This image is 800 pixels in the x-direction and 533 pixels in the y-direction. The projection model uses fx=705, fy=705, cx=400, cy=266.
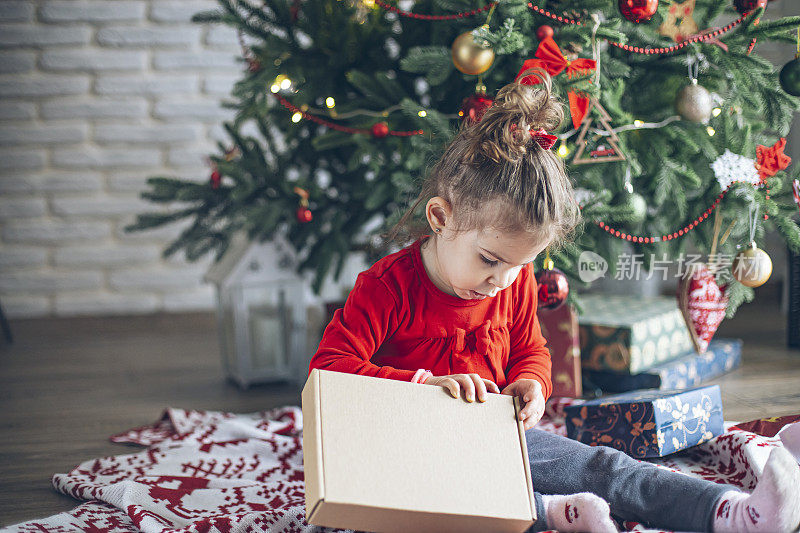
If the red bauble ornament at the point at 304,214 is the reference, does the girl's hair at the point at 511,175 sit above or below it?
above

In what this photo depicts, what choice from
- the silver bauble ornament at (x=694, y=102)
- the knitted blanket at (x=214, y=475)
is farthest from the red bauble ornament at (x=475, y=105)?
the knitted blanket at (x=214, y=475)

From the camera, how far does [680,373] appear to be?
1.61 metres

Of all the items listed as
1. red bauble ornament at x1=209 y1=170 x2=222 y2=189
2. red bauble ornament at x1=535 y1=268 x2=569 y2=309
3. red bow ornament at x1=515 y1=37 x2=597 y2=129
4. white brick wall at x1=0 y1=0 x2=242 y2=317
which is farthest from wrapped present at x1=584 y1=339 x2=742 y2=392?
white brick wall at x1=0 y1=0 x2=242 y2=317

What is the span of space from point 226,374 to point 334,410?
3.56 ft

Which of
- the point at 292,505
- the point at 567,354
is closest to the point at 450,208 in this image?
the point at 292,505

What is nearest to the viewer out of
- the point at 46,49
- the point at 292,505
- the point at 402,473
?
the point at 402,473

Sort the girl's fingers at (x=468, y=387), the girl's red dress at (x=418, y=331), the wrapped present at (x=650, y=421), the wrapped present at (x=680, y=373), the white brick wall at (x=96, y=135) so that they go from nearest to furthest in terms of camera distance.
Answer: the girl's fingers at (x=468, y=387) → the girl's red dress at (x=418, y=331) → the wrapped present at (x=650, y=421) → the wrapped present at (x=680, y=373) → the white brick wall at (x=96, y=135)

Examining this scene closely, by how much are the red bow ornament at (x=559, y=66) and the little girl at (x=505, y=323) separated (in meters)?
0.09

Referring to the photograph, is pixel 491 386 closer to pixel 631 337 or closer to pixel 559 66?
pixel 559 66

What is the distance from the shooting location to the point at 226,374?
1.87m

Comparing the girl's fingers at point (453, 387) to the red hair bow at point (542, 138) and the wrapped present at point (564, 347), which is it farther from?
the wrapped present at point (564, 347)

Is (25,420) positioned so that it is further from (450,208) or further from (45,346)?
(450,208)

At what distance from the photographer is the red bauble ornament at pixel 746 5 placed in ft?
4.26

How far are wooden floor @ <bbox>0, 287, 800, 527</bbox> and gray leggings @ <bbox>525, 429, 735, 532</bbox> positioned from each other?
55cm
